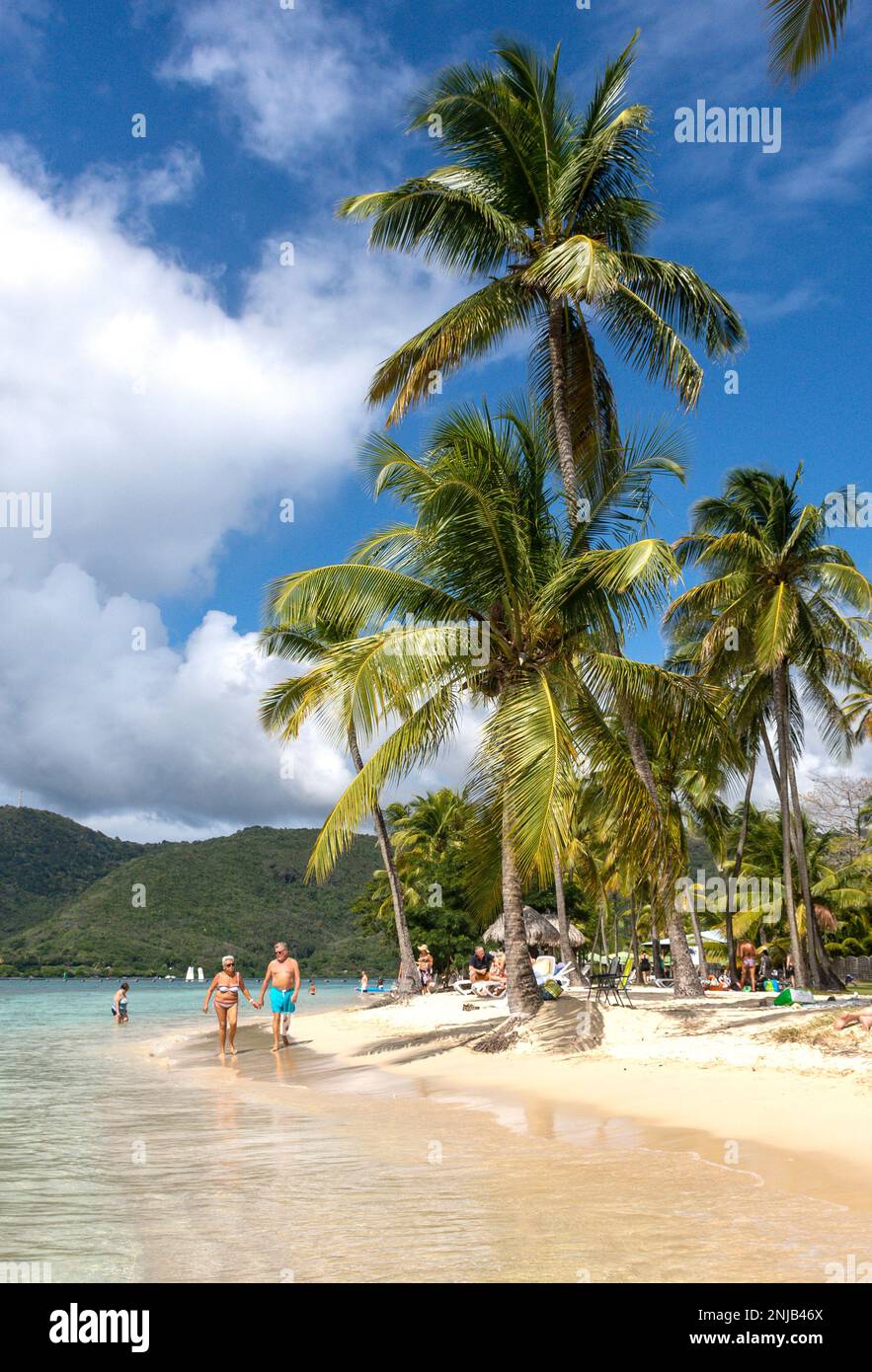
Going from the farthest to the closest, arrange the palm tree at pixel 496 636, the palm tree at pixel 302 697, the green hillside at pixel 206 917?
the green hillside at pixel 206 917 → the palm tree at pixel 302 697 → the palm tree at pixel 496 636

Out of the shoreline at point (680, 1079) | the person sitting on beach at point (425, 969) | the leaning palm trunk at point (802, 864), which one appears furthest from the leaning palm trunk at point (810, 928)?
the person sitting on beach at point (425, 969)

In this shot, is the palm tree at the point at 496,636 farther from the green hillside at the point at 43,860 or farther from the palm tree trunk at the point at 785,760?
the green hillside at the point at 43,860

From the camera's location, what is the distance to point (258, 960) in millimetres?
90688

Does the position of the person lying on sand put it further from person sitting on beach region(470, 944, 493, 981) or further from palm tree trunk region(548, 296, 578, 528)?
person sitting on beach region(470, 944, 493, 981)

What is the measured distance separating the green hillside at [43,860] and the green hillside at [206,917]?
219 cm

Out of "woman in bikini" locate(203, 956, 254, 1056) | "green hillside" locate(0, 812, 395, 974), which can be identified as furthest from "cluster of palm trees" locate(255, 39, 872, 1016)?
"green hillside" locate(0, 812, 395, 974)

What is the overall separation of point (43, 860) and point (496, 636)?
110 meters

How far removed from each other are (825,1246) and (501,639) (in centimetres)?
1003

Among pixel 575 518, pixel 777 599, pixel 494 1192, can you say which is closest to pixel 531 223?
pixel 575 518

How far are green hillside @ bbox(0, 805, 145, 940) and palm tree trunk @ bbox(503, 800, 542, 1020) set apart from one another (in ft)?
327

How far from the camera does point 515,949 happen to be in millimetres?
14805

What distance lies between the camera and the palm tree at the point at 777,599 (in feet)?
74.4

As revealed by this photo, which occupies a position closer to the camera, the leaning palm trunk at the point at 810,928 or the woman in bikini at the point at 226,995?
the woman in bikini at the point at 226,995
